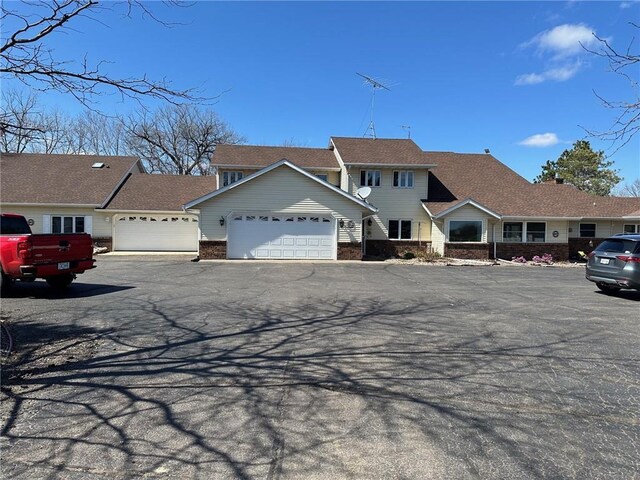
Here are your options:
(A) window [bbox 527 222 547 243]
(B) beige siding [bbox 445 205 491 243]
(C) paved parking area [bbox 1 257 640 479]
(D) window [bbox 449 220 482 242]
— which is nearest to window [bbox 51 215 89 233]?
(C) paved parking area [bbox 1 257 640 479]

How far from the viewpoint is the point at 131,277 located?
1434 centimetres

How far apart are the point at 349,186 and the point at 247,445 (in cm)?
2364

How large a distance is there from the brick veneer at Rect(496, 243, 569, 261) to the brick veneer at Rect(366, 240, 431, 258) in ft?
14.6

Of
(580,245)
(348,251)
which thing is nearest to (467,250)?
(348,251)

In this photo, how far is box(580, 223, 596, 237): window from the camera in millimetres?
27219

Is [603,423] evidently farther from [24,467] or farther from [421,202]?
[421,202]

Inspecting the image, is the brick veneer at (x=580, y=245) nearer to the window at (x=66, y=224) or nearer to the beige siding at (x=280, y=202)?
the beige siding at (x=280, y=202)

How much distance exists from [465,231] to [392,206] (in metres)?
4.71

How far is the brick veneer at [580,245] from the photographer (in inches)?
1062

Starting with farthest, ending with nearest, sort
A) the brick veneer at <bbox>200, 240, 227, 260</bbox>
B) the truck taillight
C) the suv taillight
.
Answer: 1. the brick veneer at <bbox>200, 240, 227, 260</bbox>
2. the suv taillight
3. the truck taillight

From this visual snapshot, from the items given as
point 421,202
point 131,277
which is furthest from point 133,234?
point 421,202

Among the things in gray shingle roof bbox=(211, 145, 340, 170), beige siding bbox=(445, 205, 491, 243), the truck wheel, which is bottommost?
the truck wheel

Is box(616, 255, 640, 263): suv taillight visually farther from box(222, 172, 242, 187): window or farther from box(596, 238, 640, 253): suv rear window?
box(222, 172, 242, 187): window

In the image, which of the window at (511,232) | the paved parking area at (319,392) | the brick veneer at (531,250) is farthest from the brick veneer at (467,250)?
the paved parking area at (319,392)
